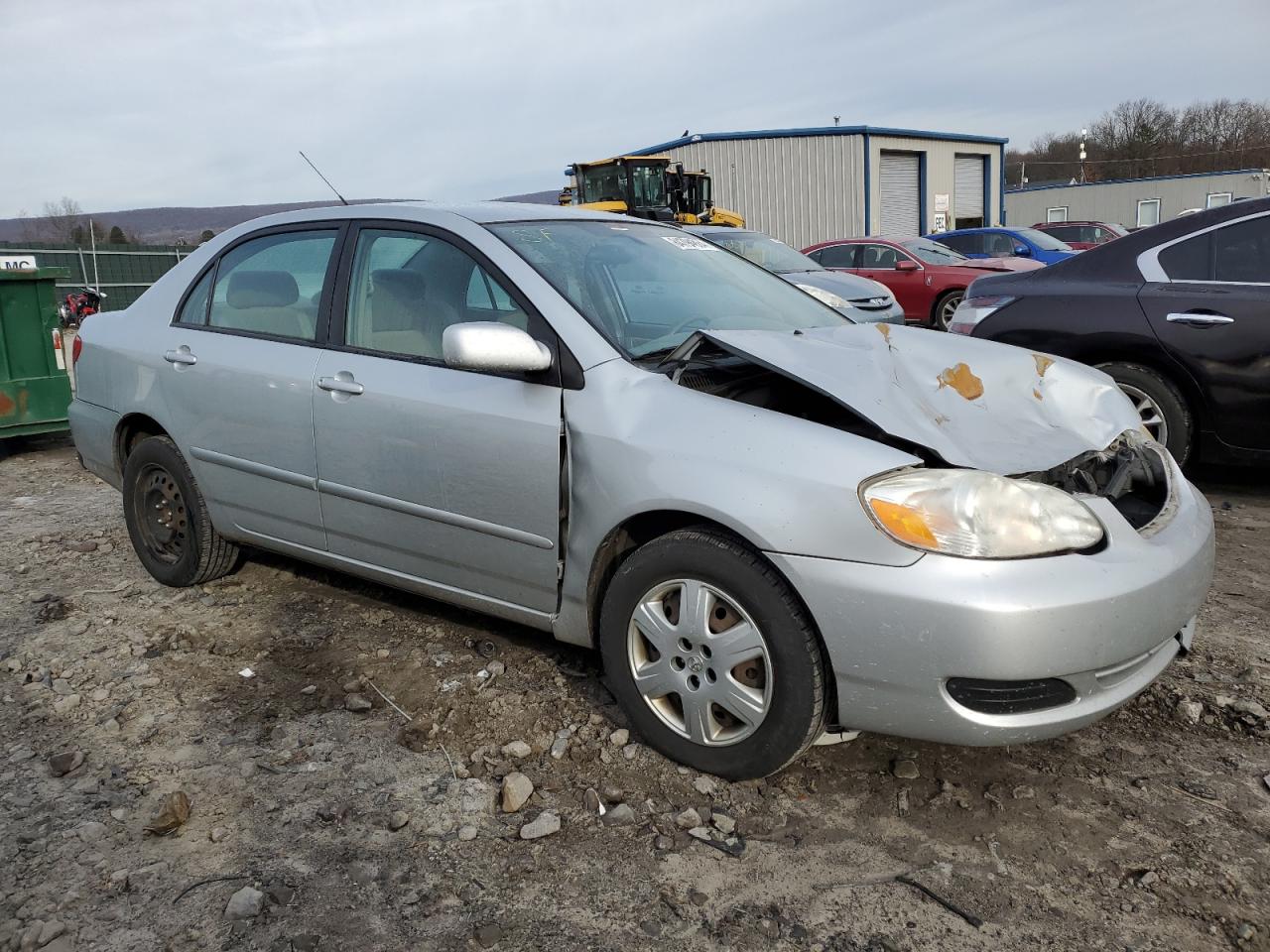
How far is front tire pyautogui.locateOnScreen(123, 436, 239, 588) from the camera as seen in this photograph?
168 inches

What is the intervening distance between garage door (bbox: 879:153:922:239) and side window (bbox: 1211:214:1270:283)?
28489 millimetres

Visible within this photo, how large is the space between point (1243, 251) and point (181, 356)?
4.95 metres

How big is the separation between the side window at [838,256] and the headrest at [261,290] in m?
12.7

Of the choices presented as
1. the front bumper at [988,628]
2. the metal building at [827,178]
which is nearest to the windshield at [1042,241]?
the metal building at [827,178]

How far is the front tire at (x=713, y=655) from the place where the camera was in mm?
2555

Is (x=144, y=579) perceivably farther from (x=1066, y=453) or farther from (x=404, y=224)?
(x=1066, y=453)

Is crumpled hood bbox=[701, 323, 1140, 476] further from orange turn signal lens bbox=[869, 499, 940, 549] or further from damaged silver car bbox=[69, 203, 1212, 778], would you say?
orange turn signal lens bbox=[869, 499, 940, 549]

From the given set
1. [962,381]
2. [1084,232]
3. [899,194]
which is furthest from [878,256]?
[899,194]

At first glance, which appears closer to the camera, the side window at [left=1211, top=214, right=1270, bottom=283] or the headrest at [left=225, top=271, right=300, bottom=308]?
the headrest at [left=225, top=271, right=300, bottom=308]

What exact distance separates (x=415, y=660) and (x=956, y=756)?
184cm

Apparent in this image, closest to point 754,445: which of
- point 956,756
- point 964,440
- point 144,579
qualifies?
point 964,440

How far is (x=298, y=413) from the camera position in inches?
144

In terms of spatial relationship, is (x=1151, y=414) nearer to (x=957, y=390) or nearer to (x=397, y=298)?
(x=957, y=390)

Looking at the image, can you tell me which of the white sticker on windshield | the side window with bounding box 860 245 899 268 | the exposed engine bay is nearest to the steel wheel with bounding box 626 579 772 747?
the exposed engine bay
